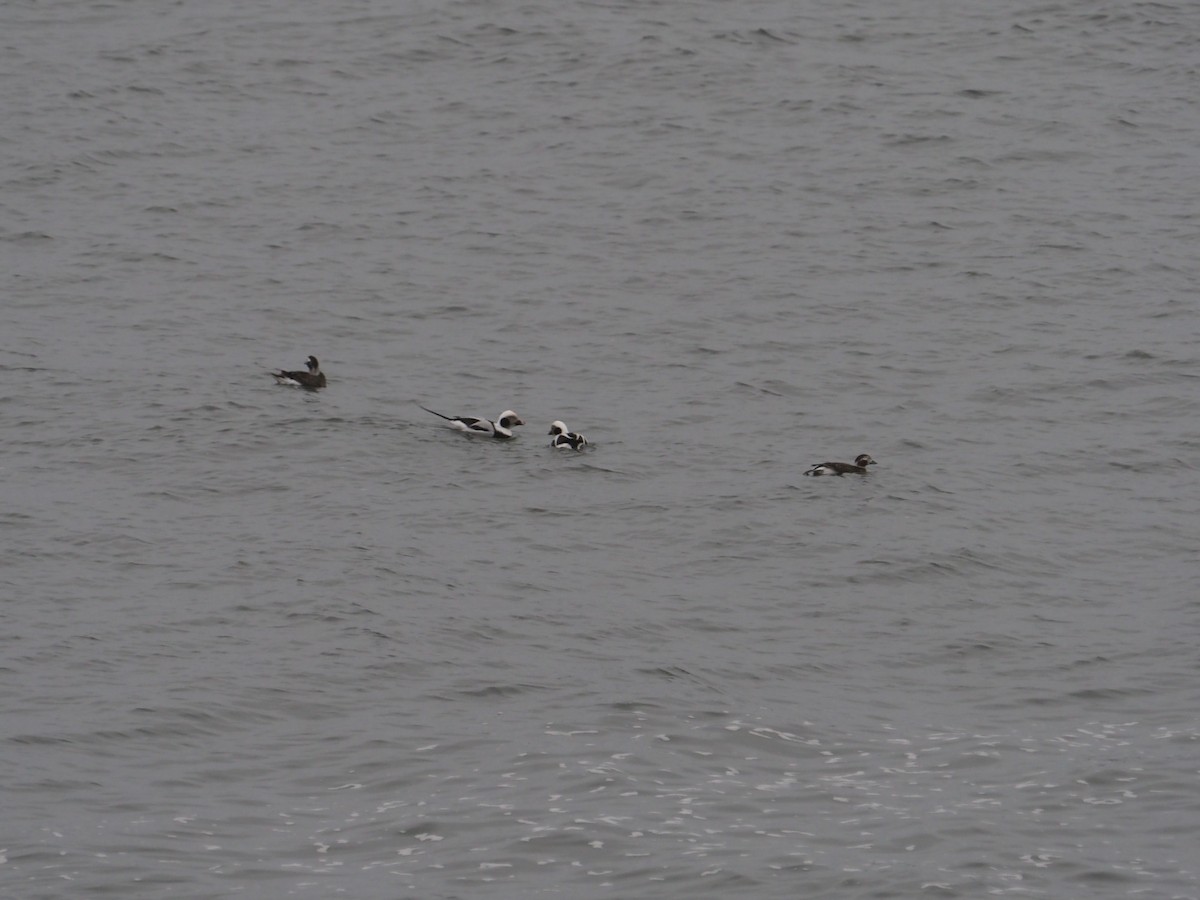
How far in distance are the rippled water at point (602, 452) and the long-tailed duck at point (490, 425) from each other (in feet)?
0.89

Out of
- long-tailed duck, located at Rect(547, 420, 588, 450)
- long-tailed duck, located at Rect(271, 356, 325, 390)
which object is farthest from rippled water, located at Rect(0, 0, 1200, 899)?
long-tailed duck, located at Rect(547, 420, 588, 450)

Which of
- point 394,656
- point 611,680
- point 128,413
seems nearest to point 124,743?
point 394,656

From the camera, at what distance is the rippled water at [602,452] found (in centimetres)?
1388

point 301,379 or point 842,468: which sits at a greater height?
point 301,379

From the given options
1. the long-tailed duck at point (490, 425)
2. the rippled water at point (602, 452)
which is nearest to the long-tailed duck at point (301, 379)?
the rippled water at point (602, 452)

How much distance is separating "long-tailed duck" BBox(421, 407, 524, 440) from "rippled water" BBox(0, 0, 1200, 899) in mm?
272

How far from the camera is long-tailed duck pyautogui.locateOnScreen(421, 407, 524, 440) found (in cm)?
2366

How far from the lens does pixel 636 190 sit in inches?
1340

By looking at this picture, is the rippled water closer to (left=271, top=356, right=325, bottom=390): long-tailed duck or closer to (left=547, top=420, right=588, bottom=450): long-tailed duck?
(left=271, top=356, right=325, bottom=390): long-tailed duck

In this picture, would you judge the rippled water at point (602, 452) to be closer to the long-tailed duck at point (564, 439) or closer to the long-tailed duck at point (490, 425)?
the long-tailed duck at point (490, 425)

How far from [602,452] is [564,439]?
0.52 meters

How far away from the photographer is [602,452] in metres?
23.2

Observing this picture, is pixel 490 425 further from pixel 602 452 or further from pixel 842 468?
pixel 842 468

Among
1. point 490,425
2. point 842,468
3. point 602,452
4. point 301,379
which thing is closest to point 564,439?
point 602,452
